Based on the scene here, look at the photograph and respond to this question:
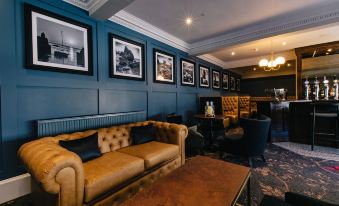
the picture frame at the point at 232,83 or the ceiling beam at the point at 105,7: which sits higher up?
the ceiling beam at the point at 105,7

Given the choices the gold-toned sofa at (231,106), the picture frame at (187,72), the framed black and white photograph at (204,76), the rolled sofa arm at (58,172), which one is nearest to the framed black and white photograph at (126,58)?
the picture frame at (187,72)

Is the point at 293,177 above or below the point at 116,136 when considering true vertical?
below

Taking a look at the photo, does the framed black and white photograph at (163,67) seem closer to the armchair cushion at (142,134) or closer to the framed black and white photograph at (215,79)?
the armchair cushion at (142,134)

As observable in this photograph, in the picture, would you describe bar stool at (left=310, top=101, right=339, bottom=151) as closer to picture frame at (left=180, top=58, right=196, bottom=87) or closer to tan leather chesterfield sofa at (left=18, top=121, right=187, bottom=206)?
picture frame at (left=180, top=58, right=196, bottom=87)

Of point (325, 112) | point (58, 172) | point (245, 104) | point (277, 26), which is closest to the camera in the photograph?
point (58, 172)

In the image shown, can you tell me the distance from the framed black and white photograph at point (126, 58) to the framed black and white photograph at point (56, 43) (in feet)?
1.56

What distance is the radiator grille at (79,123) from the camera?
2.39m

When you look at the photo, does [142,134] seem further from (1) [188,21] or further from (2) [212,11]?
(2) [212,11]

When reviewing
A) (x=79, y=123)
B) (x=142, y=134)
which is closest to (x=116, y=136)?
(x=142, y=134)

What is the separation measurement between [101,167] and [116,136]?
0.91m

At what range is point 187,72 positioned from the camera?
5.67 m

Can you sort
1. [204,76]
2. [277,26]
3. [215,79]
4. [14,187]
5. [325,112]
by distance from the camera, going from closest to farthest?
[14,187]
[277,26]
[325,112]
[204,76]
[215,79]

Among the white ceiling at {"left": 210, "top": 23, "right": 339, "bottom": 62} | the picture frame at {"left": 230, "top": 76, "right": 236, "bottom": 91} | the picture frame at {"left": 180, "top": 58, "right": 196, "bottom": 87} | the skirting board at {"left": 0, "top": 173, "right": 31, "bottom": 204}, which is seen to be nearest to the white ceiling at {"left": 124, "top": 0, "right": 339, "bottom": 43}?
the white ceiling at {"left": 210, "top": 23, "right": 339, "bottom": 62}

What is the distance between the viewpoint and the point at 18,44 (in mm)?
2279
